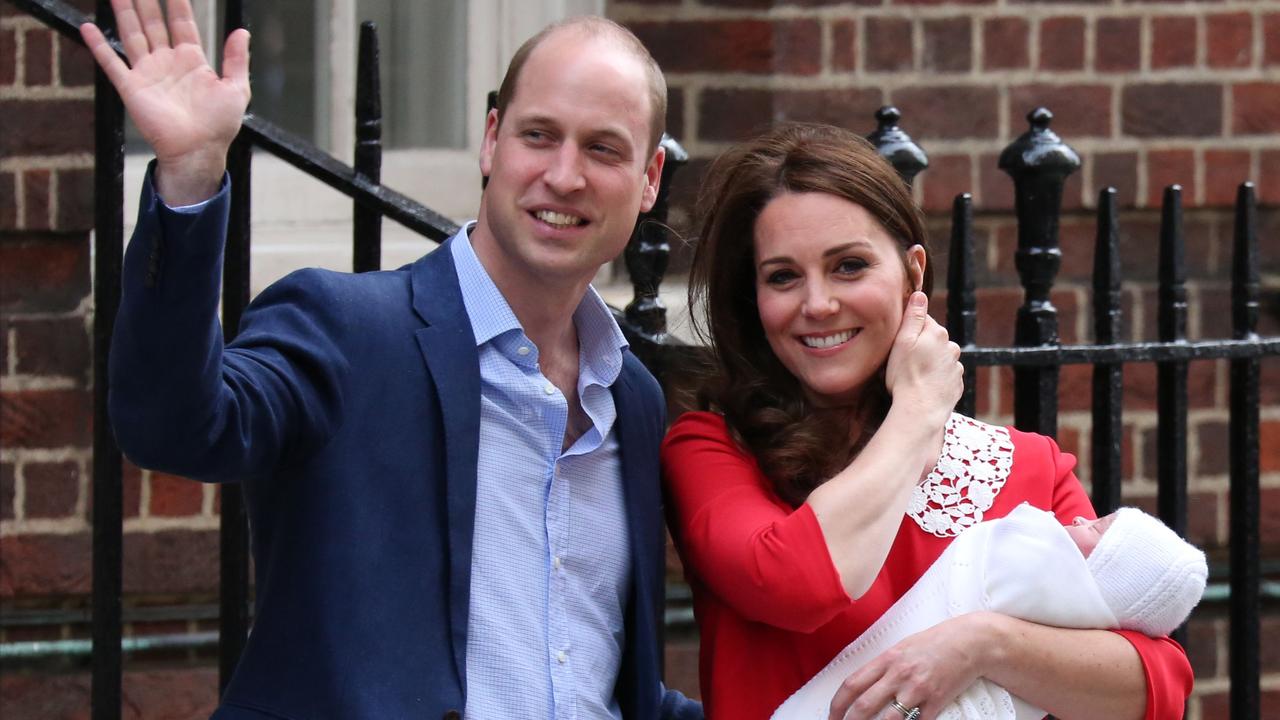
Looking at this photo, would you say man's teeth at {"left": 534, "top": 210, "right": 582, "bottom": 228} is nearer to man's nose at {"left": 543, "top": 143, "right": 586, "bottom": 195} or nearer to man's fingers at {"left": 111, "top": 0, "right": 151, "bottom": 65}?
man's nose at {"left": 543, "top": 143, "right": 586, "bottom": 195}

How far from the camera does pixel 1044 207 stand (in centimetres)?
273

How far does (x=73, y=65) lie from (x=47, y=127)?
0.14m

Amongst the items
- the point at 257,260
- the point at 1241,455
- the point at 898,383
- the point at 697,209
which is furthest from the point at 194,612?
the point at 1241,455

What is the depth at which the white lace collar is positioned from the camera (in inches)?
84.8

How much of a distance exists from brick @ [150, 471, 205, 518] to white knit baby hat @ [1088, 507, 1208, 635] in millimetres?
1941

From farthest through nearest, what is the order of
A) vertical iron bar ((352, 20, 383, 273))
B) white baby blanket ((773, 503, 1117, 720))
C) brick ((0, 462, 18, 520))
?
1. brick ((0, 462, 18, 520))
2. vertical iron bar ((352, 20, 383, 273))
3. white baby blanket ((773, 503, 1117, 720))

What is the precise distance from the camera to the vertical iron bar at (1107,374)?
2768 millimetres

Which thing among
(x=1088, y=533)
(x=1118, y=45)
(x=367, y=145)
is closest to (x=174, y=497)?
(x=367, y=145)

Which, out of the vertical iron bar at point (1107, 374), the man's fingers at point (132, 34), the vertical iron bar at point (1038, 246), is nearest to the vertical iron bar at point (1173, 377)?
the vertical iron bar at point (1107, 374)

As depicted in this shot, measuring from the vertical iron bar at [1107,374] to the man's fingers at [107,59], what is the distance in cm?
173

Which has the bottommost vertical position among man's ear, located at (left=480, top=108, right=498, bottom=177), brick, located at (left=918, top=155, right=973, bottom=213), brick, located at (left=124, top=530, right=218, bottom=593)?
brick, located at (left=124, top=530, right=218, bottom=593)

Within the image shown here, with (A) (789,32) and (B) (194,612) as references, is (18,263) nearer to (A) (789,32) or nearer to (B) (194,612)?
(B) (194,612)

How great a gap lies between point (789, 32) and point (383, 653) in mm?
2098

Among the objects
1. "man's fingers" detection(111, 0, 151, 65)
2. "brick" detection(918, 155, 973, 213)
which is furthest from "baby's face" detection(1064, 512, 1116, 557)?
"brick" detection(918, 155, 973, 213)
